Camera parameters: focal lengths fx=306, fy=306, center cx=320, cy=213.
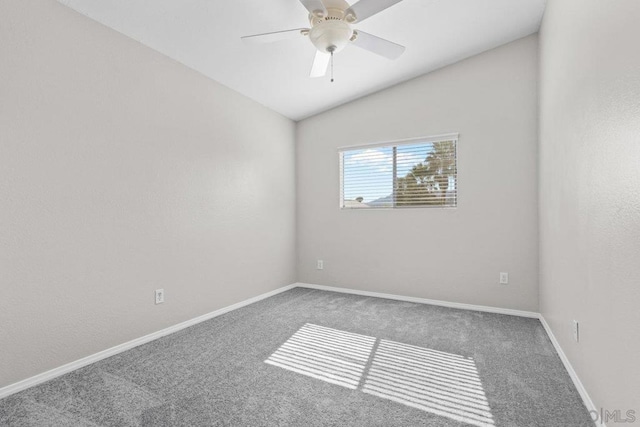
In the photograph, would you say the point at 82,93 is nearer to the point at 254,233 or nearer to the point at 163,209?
the point at 163,209

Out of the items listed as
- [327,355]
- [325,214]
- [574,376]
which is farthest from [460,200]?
[327,355]

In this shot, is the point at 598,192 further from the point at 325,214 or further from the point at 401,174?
the point at 325,214

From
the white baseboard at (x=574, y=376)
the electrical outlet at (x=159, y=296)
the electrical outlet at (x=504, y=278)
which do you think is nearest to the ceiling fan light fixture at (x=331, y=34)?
the electrical outlet at (x=159, y=296)

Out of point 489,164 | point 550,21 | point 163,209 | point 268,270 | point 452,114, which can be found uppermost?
point 550,21

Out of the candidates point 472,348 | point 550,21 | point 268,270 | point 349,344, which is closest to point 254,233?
point 268,270

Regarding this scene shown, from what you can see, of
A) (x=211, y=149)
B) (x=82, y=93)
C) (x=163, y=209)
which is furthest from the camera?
(x=211, y=149)

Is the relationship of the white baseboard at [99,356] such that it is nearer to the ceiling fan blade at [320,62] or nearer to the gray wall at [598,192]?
the ceiling fan blade at [320,62]

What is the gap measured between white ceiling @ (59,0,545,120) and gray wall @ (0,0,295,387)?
0.21 m

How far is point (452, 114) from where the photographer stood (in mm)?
3344

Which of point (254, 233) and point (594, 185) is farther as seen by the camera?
point (254, 233)

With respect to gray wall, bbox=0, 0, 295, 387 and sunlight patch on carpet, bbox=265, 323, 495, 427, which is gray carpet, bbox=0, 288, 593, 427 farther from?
gray wall, bbox=0, 0, 295, 387

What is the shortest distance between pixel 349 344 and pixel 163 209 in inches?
74.1

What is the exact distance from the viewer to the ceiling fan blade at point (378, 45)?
2.10 meters

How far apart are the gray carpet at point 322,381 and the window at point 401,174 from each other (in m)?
1.45
